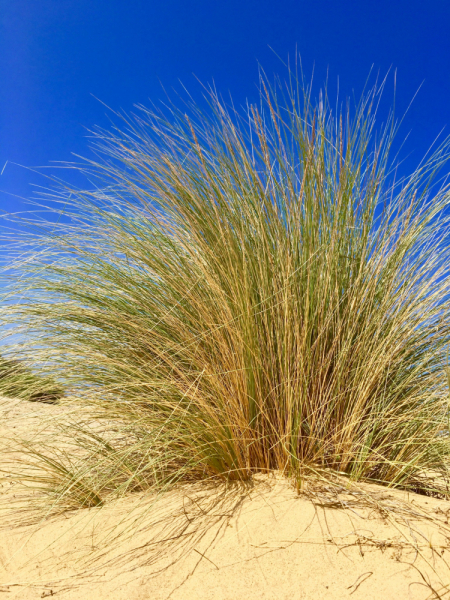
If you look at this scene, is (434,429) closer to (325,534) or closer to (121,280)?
(325,534)

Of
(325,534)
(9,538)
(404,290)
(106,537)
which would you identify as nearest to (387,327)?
(404,290)

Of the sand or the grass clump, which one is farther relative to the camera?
the grass clump

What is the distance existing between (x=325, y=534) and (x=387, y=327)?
2.89 feet

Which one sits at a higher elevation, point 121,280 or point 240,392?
point 121,280

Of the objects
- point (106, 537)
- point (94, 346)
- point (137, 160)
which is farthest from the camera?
point (137, 160)

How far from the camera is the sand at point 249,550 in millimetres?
1299

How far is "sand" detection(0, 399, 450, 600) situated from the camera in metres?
1.30

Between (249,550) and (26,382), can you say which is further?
(26,382)

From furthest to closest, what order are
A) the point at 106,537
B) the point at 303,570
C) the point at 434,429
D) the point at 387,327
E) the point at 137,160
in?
the point at 137,160, the point at 387,327, the point at 434,429, the point at 106,537, the point at 303,570

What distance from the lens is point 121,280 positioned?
220 cm

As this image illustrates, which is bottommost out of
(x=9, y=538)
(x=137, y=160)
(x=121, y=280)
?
(x=9, y=538)

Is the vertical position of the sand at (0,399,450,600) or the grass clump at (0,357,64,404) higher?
the grass clump at (0,357,64,404)

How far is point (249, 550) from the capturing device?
141 centimetres

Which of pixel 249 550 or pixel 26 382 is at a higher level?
pixel 26 382
